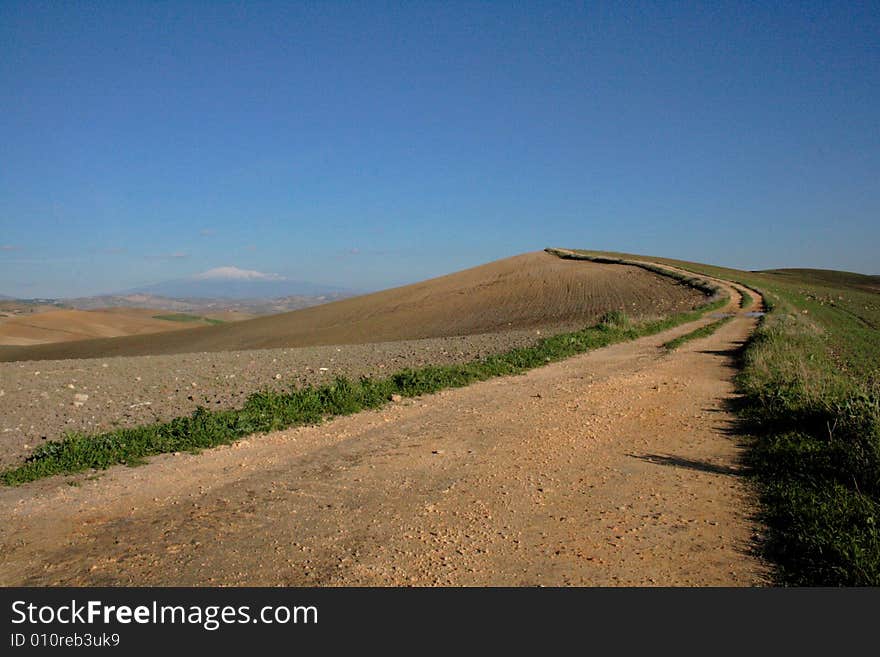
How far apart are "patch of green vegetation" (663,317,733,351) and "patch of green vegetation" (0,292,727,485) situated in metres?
4.36

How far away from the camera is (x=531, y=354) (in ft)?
50.9

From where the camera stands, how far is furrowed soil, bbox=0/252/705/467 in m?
10.5

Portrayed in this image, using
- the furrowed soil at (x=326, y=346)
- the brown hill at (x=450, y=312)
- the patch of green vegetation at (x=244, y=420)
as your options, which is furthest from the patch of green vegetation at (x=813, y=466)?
the brown hill at (x=450, y=312)

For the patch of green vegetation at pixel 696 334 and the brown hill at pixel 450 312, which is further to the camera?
the brown hill at pixel 450 312

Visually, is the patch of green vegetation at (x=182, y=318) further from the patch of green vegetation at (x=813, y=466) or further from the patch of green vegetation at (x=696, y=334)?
the patch of green vegetation at (x=813, y=466)

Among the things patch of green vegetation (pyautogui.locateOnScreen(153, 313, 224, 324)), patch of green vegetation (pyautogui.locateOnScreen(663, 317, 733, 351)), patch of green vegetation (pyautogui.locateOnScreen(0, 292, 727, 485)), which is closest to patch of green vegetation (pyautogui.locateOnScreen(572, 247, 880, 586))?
patch of green vegetation (pyautogui.locateOnScreen(663, 317, 733, 351))

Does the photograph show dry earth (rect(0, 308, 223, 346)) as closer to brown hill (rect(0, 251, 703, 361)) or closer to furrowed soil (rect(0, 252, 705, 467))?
brown hill (rect(0, 251, 703, 361))

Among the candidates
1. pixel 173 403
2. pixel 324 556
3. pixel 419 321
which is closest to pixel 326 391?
pixel 173 403

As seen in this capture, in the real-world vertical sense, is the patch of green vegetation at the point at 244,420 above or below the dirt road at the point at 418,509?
above

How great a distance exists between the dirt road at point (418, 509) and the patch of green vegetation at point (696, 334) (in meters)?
8.18

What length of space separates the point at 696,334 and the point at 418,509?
53.7ft

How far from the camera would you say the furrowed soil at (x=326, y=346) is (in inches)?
415

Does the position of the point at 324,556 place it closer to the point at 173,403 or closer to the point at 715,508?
the point at 715,508
